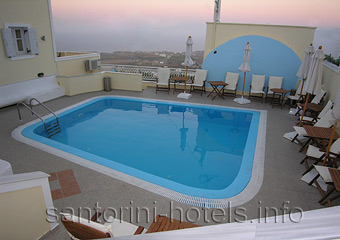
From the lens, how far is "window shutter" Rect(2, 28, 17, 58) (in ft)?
25.1

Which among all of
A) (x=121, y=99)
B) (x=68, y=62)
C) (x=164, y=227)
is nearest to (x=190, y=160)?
(x=164, y=227)

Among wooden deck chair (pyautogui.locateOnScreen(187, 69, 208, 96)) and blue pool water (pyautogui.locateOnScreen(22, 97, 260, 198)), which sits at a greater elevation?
wooden deck chair (pyautogui.locateOnScreen(187, 69, 208, 96))

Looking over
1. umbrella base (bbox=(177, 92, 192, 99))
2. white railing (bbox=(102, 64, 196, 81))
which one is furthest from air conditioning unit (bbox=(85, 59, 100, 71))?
umbrella base (bbox=(177, 92, 192, 99))

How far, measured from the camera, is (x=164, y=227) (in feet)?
8.66

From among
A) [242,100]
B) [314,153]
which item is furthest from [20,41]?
[314,153]

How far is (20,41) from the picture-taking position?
848 centimetres

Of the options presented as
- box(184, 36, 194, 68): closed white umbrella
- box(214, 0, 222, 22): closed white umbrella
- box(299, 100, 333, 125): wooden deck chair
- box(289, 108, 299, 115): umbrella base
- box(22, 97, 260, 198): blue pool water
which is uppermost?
box(214, 0, 222, 22): closed white umbrella

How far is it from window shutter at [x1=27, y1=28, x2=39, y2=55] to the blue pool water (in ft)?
8.95

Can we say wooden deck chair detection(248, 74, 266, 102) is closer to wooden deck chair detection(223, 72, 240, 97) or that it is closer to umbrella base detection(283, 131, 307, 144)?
wooden deck chair detection(223, 72, 240, 97)

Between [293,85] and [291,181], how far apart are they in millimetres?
6542

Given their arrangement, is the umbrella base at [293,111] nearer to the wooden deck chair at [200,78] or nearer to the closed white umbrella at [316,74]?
the closed white umbrella at [316,74]

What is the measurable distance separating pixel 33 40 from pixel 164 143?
6.35 metres

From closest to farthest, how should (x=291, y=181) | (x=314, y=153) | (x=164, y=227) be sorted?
(x=164, y=227) → (x=291, y=181) → (x=314, y=153)

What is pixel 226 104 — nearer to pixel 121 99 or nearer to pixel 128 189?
pixel 121 99
